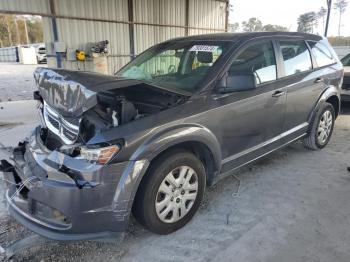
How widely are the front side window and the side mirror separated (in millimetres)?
172

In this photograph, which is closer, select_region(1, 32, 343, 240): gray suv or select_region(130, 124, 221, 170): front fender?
select_region(1, 32, 343, 240): gray suv

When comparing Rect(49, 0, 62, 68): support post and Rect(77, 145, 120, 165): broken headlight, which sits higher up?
Rect(49, 0, 62, 68): support post

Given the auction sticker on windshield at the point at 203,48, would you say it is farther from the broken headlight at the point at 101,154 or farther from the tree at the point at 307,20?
the tree at the point at 307,20

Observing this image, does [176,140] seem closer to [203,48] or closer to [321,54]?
[203,48]

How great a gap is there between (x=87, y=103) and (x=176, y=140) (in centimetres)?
76

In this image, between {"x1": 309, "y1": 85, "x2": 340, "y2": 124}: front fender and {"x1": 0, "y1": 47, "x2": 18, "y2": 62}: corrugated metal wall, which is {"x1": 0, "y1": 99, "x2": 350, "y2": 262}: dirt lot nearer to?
{"x1": 309, "y1": 85, "x2": 340, "y2": 124}: front fender

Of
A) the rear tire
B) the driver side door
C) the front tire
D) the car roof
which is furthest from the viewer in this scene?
the rear tire

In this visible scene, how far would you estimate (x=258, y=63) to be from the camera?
11.2ft

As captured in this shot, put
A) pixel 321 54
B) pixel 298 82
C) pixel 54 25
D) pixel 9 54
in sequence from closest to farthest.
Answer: pixel 298 82
pixel 321 54
pixel 54 25
pixel 9 54

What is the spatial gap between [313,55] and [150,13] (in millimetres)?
7351

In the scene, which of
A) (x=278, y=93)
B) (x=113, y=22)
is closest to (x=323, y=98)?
(x=278, y=93)

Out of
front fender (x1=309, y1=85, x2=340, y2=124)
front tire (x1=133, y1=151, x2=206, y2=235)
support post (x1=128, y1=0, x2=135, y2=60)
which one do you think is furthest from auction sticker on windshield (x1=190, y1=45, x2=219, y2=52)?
support post (x1=128, y1=0, x2=135, y2=60)

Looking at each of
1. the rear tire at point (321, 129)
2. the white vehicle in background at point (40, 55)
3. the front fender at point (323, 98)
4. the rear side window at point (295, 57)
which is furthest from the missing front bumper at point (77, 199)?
the white vehicle in background at point (40, 55)

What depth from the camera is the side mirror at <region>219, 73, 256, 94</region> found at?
292 cm
